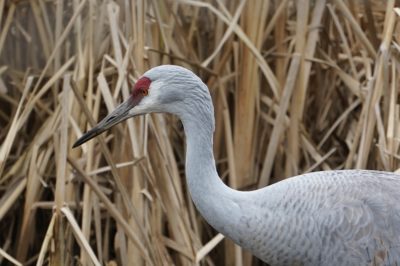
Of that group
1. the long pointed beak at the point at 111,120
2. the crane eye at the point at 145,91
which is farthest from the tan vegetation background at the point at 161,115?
the crane eye at the point at 145,91

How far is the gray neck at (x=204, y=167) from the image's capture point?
2834 millimetres

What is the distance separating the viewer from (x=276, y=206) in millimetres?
2908

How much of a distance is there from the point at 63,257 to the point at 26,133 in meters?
0.87

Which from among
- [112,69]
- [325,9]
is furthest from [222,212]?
[325,9]

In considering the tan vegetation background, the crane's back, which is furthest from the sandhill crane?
the tan vegetation background

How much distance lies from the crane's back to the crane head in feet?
1.29

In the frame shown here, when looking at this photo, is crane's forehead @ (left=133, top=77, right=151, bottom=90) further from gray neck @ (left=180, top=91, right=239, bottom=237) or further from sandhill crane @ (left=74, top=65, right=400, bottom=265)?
gray neck @ (left=180, top=91, right=239, bottom=237)

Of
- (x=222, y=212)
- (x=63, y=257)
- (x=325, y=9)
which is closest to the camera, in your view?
(x=222, y=212)

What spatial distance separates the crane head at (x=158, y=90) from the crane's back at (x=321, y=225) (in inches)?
15.4

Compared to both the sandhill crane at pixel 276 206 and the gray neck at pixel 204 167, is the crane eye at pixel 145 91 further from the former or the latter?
the gray neck at pixel 204 167

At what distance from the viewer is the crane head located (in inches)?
111

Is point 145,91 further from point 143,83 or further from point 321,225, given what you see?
point 321,225

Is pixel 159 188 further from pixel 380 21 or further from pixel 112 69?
pixel 380 21

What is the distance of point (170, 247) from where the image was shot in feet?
11.5
